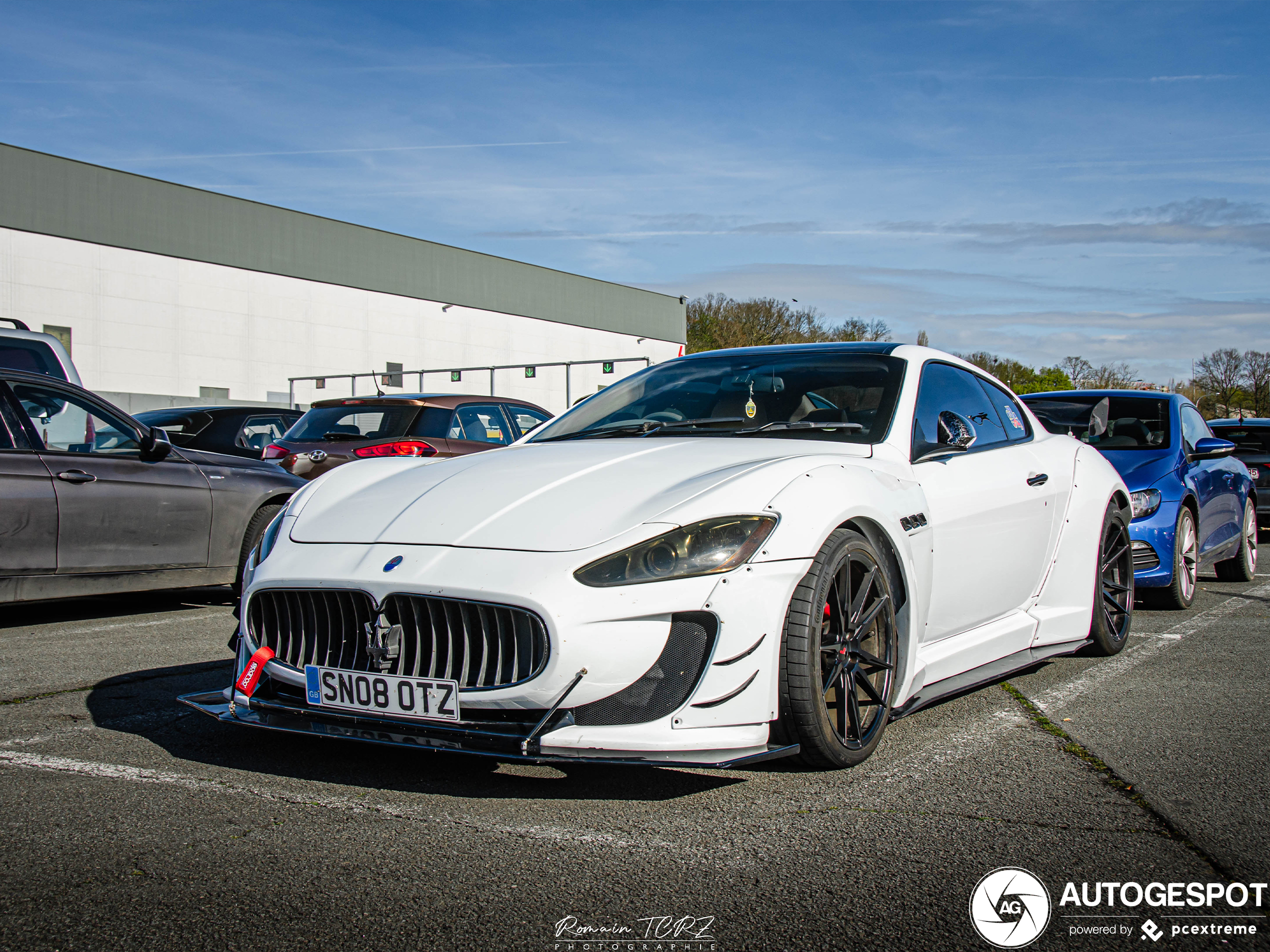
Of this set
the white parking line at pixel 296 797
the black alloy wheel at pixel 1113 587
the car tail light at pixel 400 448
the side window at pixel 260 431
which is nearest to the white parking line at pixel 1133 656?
the black alloy wheel at pixel 1113 587

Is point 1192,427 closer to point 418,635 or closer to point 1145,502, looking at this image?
point 1145,502

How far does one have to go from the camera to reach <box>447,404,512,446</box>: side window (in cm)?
1038

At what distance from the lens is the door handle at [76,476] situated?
6.45 meters

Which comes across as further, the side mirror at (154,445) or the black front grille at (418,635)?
the side mirror at (154,445)

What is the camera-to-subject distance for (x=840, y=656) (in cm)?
336

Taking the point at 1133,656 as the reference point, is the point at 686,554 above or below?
above

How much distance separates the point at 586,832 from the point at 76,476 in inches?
193

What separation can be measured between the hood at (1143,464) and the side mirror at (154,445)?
6.14 meters

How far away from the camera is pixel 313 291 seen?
122ft

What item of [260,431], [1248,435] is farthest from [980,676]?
[1248,435]

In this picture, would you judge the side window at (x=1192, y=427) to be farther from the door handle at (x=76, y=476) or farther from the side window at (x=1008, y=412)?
the door handle at (x=76, y=476)

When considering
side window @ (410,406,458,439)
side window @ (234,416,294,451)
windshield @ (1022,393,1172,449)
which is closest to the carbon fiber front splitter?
windshield @ (1022,393,1172,449)

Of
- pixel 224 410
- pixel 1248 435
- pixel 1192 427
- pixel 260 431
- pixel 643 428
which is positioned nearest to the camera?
pixel 643 428

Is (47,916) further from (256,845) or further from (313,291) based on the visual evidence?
(313,291)
